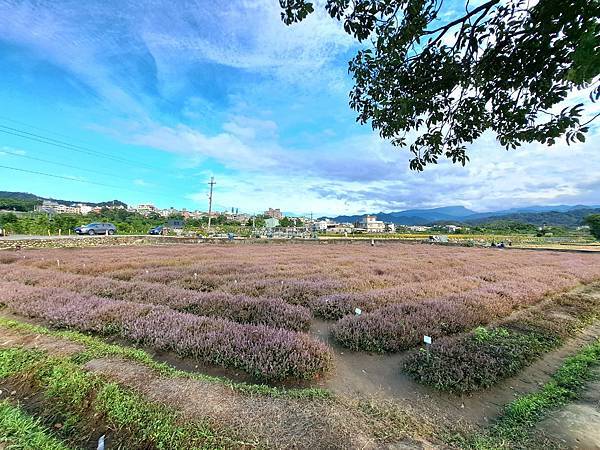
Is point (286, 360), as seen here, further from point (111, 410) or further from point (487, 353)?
point (487, 353)

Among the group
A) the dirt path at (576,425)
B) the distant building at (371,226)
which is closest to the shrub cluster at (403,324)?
the dirt path at (576,425)

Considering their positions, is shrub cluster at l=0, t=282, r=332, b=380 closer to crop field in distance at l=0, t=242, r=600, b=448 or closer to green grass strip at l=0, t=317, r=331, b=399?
crop field in distance at l=0, t=242, r=600, b=448

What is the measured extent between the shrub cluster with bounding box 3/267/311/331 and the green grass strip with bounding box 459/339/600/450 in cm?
343

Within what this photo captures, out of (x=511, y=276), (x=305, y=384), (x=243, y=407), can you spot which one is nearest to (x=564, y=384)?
(x=305, y=384)

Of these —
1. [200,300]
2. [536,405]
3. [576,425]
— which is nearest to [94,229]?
[200,300]

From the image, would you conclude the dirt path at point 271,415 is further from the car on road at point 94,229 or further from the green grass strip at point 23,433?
the car on road at point 94,229

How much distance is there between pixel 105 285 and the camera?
829 centimetres

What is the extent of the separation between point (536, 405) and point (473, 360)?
0.88 m

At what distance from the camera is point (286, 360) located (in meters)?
3.78

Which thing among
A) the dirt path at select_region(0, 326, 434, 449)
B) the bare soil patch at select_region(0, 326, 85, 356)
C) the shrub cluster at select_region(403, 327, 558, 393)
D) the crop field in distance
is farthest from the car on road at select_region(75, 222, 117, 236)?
the shrub cluster at select_region(403, 327, 558, 393)

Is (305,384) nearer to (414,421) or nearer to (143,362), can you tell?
(414,421)

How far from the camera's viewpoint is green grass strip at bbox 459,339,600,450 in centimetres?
251

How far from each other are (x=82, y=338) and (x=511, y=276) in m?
13.9

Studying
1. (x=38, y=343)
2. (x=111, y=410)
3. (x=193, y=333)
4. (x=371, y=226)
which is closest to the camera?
(x=111, y=410)
